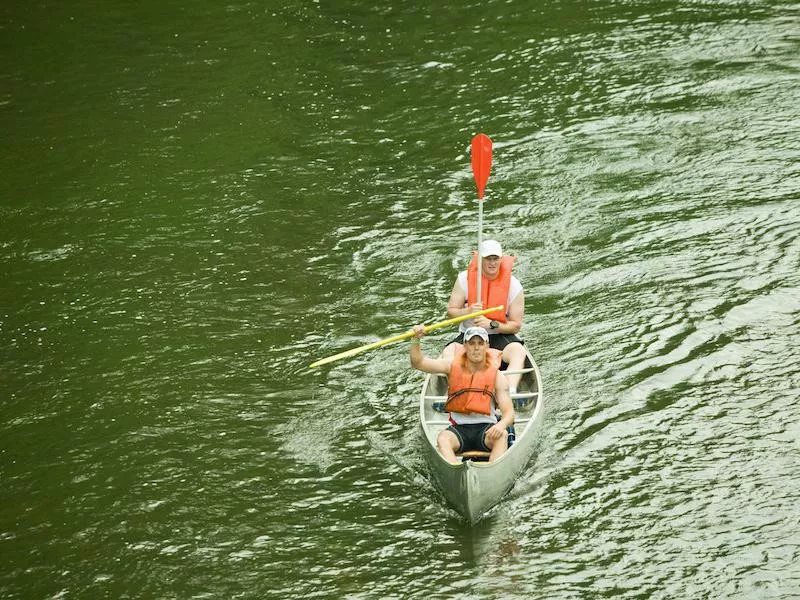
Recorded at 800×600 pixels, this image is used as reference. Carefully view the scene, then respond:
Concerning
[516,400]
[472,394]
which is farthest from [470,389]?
[516,400]

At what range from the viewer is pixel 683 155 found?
15.0 metres

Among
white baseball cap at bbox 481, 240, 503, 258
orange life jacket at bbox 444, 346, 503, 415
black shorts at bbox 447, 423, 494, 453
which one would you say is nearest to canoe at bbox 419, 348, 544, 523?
black shorts at bbox 447, 423, 494, 453

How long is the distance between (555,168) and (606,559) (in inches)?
299

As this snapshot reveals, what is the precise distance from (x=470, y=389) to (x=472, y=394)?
46mm

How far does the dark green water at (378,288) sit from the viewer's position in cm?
881

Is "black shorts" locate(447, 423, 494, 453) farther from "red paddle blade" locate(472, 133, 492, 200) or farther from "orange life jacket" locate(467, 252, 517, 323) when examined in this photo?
"red paddle blade" locate(472, 133, 492, 200)

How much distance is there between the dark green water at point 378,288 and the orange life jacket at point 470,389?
75 centimetres

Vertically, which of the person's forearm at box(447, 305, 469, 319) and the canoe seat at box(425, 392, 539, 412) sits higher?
the person's forearm at box(447, 305, 469, 319)

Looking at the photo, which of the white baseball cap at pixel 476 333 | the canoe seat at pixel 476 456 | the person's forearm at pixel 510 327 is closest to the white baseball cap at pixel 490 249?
the person's forearm at pixel 510 327

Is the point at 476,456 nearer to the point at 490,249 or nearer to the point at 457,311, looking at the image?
the point at 457,311

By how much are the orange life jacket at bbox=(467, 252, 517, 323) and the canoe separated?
586 mm

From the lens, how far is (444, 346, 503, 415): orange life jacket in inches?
363

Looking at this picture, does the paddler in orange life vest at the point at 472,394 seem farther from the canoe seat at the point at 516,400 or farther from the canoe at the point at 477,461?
the canoe seat at the point at 516,400

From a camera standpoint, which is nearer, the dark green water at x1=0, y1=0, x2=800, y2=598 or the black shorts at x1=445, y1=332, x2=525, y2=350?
the dark green water at x1=0, y1=0, x2=800, y2=598
